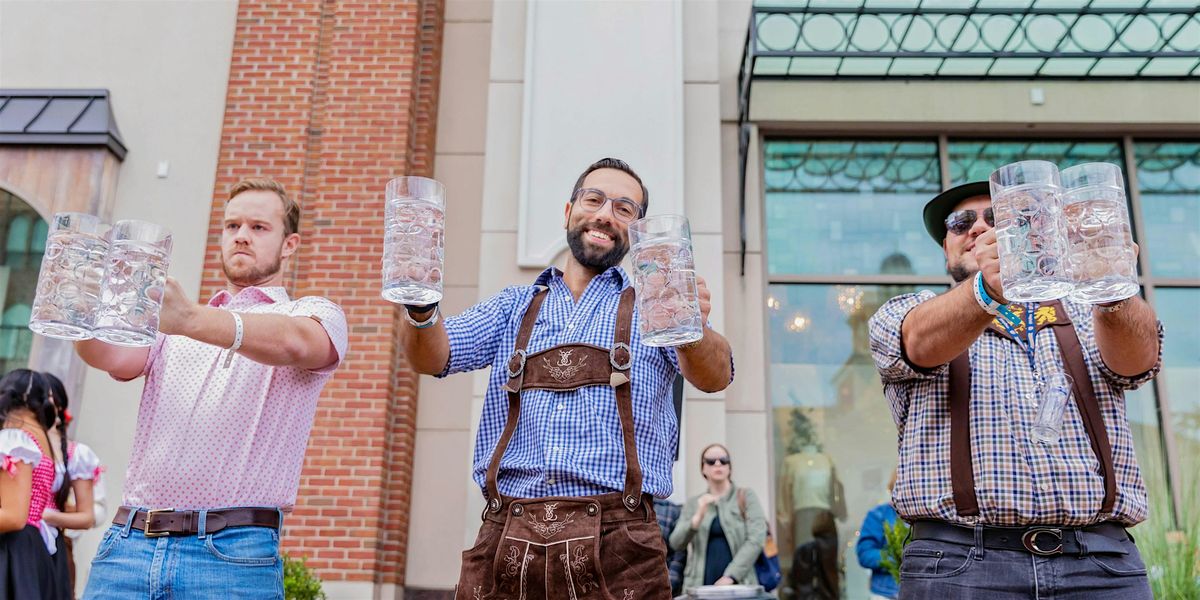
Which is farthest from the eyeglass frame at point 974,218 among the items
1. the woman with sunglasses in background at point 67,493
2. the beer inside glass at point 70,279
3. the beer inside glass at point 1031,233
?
the woman with sunglasses in background at point 67,493

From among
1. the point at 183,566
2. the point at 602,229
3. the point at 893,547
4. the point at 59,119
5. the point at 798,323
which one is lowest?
the point at 893,547

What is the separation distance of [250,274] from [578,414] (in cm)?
105

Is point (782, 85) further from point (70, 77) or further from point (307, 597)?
point (70, 77)

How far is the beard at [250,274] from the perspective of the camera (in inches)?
105

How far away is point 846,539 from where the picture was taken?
6.81 m

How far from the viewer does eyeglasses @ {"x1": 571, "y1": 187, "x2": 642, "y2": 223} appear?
254 centimetres

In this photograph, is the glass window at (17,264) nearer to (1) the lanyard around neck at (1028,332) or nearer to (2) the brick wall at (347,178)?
(2) the brick wall at (347,178)

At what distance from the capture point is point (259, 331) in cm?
225

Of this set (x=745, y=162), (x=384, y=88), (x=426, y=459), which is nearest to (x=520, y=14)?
(x=384, y=88)

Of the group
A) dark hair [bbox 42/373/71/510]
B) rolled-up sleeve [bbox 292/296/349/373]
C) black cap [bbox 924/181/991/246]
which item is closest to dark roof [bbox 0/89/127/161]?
dark hair [bbox 42/373/71/510]

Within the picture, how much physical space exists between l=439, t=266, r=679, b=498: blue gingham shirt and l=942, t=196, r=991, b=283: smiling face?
2.72ft

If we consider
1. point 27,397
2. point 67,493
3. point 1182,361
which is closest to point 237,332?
point 27,397

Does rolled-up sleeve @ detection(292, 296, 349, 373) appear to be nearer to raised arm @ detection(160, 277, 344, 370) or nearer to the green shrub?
raised arm @ detection(160, 277, 344, 370)

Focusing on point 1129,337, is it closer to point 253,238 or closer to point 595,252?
point 595,252
